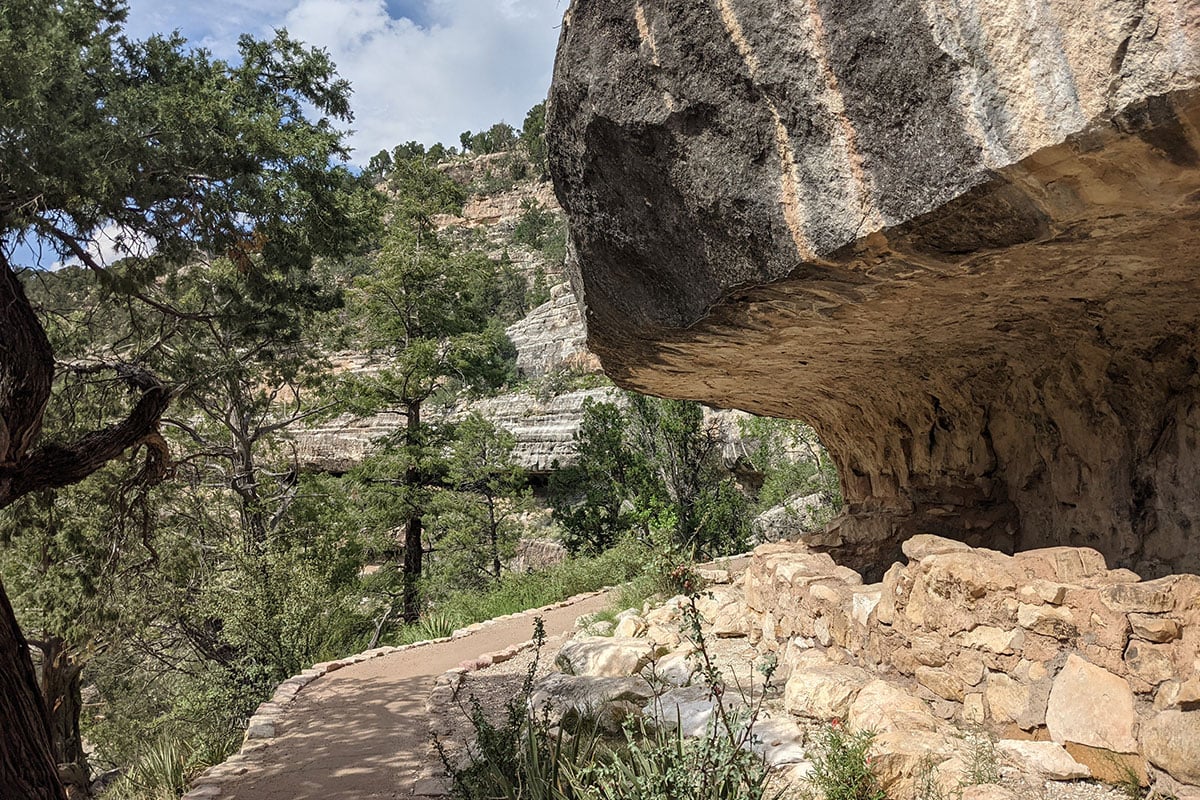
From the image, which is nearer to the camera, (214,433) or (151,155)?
(151,155)

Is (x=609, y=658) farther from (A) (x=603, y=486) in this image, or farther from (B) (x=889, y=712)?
(A) (x=603, y=486)

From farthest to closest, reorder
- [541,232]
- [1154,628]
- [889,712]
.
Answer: [541,232] → [889,712] → [1154,628]

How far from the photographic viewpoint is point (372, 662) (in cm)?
815

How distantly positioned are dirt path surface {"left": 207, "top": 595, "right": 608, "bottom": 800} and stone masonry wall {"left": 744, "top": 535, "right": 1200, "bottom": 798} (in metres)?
2.68

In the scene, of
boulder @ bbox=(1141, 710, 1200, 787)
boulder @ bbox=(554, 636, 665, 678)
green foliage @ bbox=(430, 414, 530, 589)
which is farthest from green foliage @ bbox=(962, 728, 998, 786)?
green foliage @ bbox=(430, 414, 530, 589)

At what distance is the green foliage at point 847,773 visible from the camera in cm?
291

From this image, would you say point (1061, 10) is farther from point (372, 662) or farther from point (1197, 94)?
point (372, 662)

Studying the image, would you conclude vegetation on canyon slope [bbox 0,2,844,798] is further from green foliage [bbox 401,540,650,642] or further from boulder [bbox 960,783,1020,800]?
boulder [bbox 960,783,1020,800]

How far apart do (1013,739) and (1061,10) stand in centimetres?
256

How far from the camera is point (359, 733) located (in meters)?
5.68

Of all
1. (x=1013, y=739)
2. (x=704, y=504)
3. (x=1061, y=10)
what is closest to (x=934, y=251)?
(x=1061, y=10)

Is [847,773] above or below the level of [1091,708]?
below

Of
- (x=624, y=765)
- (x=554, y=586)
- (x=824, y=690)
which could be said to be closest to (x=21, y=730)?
(x=624, y=765)

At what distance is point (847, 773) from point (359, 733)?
3941 mm
